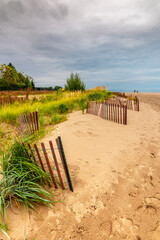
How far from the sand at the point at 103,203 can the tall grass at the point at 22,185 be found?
0.12 m

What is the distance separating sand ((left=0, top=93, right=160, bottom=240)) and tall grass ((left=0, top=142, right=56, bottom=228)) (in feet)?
0.38

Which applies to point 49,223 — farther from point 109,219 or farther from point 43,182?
point 109,219

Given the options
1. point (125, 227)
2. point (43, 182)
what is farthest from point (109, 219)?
point (43, 182)

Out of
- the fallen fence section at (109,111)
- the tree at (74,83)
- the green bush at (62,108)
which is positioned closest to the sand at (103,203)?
the fallen fence section at (109,111)

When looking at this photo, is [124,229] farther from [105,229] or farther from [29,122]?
[29,122]

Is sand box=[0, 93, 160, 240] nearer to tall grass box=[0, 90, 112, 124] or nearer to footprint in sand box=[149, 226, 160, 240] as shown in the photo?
footprint in sand box=[149, 226, 160, 240]

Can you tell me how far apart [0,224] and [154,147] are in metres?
4.16

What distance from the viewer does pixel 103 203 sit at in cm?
222

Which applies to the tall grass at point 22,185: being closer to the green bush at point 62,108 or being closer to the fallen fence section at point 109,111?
the fallen fence section at point 109,111

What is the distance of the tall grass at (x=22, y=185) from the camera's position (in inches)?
74.8

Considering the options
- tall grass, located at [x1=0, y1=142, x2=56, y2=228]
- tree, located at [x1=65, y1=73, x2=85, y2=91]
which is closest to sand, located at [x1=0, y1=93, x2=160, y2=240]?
tall grass, located at [x1=0, y1=142, x2=56, y2=228]

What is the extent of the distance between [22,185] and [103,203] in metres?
1.25

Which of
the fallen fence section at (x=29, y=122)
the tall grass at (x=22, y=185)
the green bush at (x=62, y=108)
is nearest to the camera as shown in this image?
the tall grass at (x=22, y=185)

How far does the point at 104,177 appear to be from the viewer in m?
2.83
